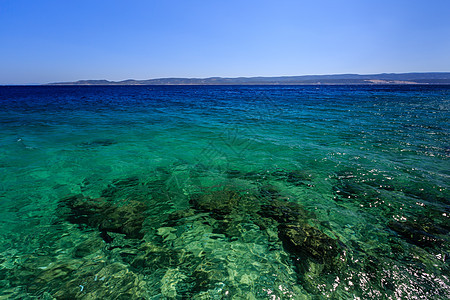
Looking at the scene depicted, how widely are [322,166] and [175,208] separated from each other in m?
5.69

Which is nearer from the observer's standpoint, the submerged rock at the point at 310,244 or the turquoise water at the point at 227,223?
the turquoise water at the point at 227,223

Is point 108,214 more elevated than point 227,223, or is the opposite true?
point 108,214

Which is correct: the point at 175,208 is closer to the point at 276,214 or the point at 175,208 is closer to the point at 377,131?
the point at 276,214

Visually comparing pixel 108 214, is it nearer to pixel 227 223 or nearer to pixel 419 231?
pixel 227 223

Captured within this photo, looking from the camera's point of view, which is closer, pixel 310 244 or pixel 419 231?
pixel 310 244

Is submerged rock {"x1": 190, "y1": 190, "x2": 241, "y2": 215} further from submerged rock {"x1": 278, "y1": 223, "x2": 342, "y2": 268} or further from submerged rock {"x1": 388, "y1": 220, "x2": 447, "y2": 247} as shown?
submerged rock {"x1": 388, "y1": 220, "x2": 447, "y2": 247}

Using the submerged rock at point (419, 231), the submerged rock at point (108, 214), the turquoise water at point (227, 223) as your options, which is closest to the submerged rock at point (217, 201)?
the turquoise water at point (227, 223)

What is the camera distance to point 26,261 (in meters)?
3.67

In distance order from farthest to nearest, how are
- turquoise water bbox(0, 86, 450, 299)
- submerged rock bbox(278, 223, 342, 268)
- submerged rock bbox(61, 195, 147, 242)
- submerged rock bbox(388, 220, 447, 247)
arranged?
submerged rock bbox(61, 195, 147, 242) < submerged rock bbox(388, 220, 447, 247) < submerged rock bbox(278, 223, 342, 268) < turquoise water bbox(0, 86, 450, 299)

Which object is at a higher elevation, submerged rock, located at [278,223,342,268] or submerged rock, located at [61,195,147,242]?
submerged rock, located at [61,195,147,242]

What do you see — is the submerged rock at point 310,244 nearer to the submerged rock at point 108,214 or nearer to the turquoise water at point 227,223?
the turquoise water at point 227,223

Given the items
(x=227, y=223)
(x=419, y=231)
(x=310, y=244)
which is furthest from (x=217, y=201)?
(x=419, y=231)

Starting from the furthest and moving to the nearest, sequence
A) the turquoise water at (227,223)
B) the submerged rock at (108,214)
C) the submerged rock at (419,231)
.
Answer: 1. the submerged rock at (108,214)
2. the submerged rock at (419,231)
3. the turquoise water at (227,223)

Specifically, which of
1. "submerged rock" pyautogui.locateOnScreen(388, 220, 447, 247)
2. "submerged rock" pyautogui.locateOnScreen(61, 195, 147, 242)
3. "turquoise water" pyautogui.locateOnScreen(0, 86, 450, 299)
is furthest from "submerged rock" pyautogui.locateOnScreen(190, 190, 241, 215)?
"submerged rock" pyautogui.locateOnScreen(388, 220, 447, 247)
